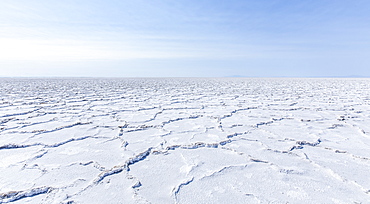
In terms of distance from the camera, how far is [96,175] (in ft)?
4.10

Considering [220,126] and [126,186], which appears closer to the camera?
[126,186]

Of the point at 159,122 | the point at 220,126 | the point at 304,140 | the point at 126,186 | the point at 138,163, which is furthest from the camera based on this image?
the point at 159,122

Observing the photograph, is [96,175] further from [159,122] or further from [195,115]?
[195,115]

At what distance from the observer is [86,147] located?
171 cm

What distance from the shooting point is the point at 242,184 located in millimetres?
1155

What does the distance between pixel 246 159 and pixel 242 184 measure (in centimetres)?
34

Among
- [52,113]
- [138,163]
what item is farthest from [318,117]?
[52,113]

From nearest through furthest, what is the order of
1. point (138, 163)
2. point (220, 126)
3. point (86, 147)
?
point (138, 163), point (86, 147), point (220, 126)

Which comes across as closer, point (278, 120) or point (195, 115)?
point (278, 120)

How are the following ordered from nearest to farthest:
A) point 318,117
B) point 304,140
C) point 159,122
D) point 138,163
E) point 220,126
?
point 138,163 < point 304,140 < point 220,126 < point 159,122 < point 318,117

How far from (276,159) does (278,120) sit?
134cm

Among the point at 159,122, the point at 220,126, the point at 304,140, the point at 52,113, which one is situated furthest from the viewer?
the point at 52,113

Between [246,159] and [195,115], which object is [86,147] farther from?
[195,115]

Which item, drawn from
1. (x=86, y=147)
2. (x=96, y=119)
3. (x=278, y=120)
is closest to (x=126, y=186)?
(x=86, y=147)
